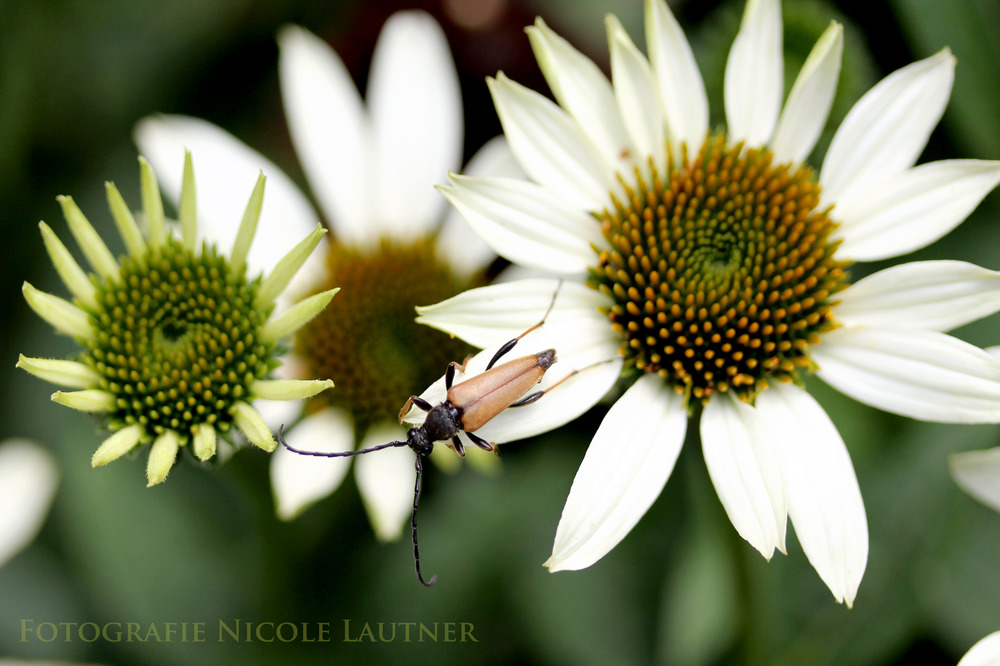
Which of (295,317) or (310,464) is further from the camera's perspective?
(310,464)

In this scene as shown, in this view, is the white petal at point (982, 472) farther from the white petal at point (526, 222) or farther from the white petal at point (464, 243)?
the white petal at point (464, 243)

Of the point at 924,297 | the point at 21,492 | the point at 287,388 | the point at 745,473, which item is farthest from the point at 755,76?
the point at 21,492

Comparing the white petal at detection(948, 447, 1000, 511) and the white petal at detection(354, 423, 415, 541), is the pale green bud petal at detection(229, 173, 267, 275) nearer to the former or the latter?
the white petal at detection(354, 423, 415, 541)

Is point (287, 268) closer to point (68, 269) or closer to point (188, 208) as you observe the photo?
point (188, 208)

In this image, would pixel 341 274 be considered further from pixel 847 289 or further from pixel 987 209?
pixel 987 209

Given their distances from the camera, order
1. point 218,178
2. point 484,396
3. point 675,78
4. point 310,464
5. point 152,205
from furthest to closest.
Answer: point 218,178, point 310,464, point 675,78, point 152,205, point 484,396

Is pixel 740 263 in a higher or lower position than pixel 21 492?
higher

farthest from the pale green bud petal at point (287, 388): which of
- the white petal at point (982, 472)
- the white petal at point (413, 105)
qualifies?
the white petal at point (982, 472)
